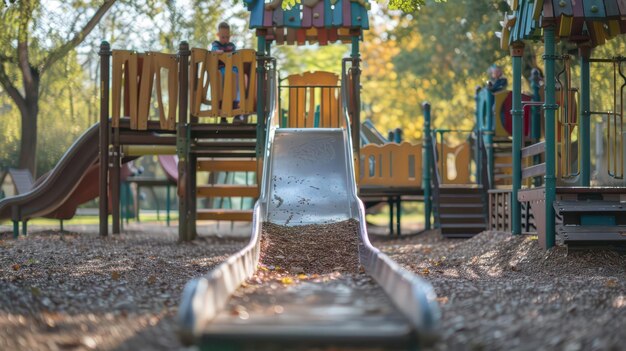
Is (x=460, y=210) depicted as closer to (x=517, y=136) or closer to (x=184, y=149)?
(x=517, y=136)

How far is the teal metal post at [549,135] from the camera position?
486 inches

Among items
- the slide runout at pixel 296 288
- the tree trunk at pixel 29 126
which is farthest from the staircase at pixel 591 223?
the tree trunk at pixel 29 126

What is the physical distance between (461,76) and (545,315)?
21.5 meters

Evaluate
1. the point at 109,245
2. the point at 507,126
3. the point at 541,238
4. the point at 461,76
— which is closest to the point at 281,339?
the point at 541,238

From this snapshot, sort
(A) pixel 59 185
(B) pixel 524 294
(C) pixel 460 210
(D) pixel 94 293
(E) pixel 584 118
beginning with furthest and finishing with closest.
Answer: (C) pixel 460 210
(A) pixel 59 185
(E) pixel 584 118
(B) pixel 524 294
(D) pixel 94 293

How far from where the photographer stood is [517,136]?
14.4 metres

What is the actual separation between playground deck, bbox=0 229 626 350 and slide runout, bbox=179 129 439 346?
0.41 meters

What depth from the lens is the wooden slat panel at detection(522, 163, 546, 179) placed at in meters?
13.1

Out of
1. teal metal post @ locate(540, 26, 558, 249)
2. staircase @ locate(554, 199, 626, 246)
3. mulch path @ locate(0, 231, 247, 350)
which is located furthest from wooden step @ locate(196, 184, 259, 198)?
staircase @ locate(554, 199, 626, 246)

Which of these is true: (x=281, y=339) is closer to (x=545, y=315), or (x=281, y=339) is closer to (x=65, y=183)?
(x=545, y=315)

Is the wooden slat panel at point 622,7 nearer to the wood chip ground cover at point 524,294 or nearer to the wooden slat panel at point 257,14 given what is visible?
the wood chip ground cover at point 524,294

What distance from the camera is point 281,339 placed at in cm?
532

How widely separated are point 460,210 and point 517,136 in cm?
491

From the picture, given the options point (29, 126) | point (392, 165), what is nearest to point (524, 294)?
point (392, 165)
